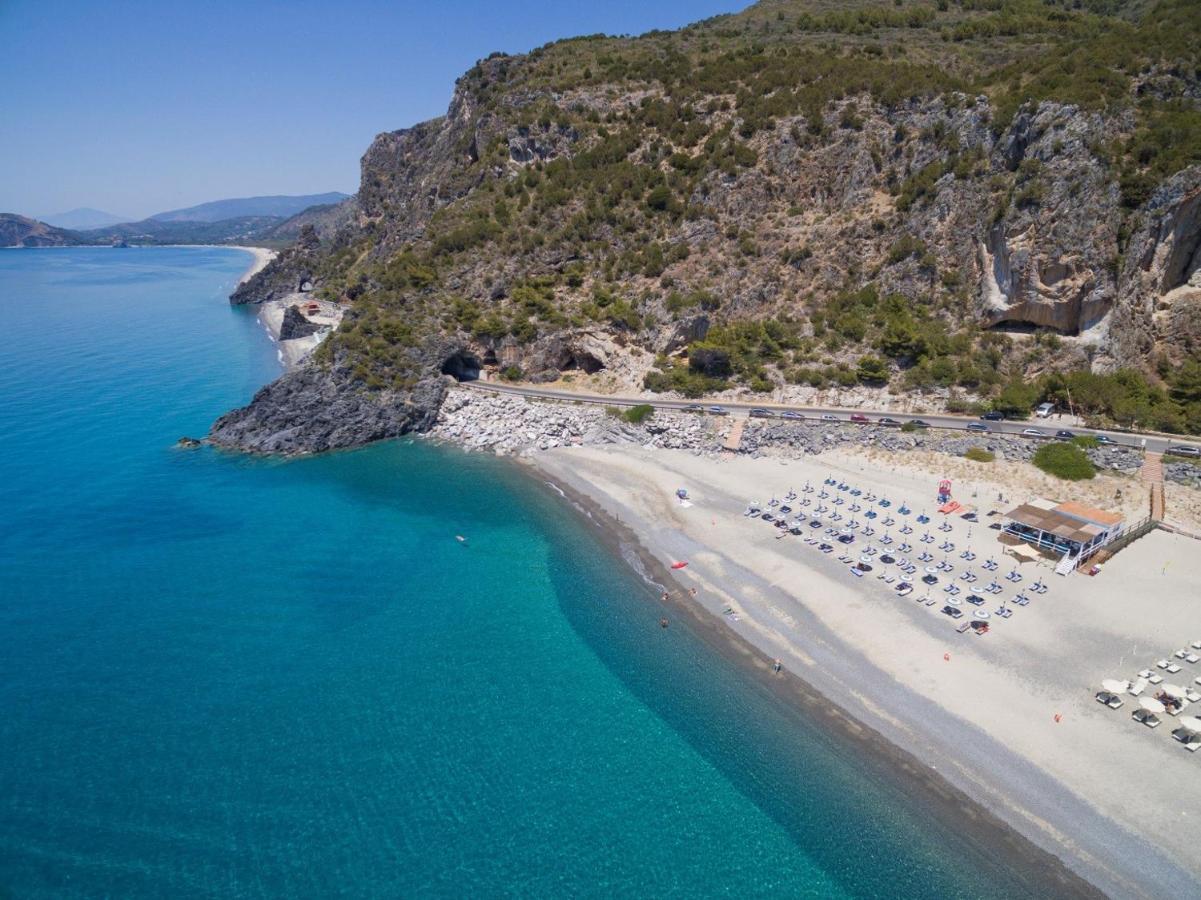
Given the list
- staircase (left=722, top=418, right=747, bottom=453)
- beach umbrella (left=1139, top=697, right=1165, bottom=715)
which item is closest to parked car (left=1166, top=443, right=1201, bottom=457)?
beach umbrella (left=1139, top=697, right=1165, bottom=715)

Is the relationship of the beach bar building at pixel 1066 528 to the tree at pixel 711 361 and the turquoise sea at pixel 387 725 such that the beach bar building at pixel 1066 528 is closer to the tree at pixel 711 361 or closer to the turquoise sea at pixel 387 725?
the turquoise sea at pixel 387 725

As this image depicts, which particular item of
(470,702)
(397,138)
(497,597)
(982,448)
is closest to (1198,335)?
(982,448)

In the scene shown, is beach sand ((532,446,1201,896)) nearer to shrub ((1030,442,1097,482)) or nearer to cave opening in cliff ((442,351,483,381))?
shrub ((1030,442,1097,482))

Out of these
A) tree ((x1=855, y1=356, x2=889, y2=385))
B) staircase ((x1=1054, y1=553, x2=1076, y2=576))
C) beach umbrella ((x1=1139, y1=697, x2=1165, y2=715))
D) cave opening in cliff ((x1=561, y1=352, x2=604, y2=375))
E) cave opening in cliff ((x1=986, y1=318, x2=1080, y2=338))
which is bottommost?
beach umbrella ((x1=1139, y1=697, x2=1165, y2=715))

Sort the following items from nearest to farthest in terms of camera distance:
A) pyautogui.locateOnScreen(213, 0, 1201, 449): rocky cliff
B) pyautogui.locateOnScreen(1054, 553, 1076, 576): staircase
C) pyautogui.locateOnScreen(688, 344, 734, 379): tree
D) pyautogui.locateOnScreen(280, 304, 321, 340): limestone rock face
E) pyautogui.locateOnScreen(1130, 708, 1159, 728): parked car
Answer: pyautogui.locateOnScreen(1130, 708, 1159, 728): parked car
pyautogui.locateOnScreen(1054, 553, 1076, 576): staircase
pyautogui.locateOnScreen(213, 0, 1201, 449): rocky cliff
pyautogui.locateOnScreen(688, 344, 734, 379): tree
pyautogui.locateOnScreen(280, 304, 321, 340): limestone rock face

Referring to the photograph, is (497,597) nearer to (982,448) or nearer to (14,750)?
(14,750)

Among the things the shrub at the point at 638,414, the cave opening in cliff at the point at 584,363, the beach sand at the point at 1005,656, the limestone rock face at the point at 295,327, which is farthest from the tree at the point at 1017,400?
the limestone rock face at the point at 295,327

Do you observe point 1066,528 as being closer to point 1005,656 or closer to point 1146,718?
point 1005,656
